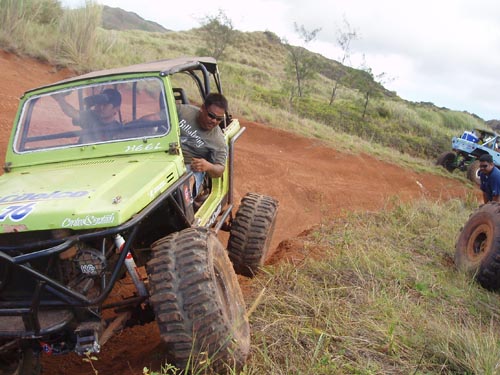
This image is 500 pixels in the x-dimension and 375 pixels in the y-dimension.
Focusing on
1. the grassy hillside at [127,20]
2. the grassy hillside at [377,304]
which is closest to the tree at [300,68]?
the grassy hillside at [377,304]

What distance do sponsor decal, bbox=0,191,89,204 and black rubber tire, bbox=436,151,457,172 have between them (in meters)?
12.8

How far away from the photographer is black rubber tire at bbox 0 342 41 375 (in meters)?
2.82

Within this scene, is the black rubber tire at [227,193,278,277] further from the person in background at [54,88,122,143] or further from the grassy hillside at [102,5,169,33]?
the grassy hillside at [102,5,169,33]

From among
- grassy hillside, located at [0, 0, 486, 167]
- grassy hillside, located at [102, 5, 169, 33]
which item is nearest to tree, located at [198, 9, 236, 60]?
grassy hillside, located at [0, 0, 486, 167]

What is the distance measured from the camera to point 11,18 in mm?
11320

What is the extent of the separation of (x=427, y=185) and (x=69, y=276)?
1034cm

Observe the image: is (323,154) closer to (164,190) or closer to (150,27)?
(164,190)

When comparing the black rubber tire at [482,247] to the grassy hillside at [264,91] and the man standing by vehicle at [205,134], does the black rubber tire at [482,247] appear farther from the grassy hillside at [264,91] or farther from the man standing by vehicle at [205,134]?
the grassy hillside at [264,91]

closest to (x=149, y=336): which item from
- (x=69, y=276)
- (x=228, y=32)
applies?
(x=69, y=276)

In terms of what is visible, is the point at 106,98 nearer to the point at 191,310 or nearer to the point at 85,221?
the point at 85,221

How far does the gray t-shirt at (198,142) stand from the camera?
4.20 metres

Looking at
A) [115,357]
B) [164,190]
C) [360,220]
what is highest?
[164,190]

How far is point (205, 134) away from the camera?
4.25m

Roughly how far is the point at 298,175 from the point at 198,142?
19.0ft
